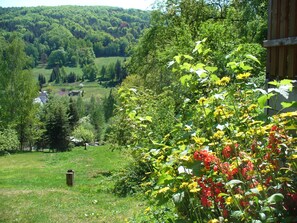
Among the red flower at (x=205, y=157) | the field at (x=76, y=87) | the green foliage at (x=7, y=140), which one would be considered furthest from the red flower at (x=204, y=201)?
the field at (x=76, y=87)

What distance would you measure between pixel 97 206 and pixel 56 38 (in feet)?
610

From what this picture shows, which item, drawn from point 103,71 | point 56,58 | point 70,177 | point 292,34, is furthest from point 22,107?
point 56,58

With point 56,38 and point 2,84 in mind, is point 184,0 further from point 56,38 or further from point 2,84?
point 56,38

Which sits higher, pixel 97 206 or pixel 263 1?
pixel 263 1

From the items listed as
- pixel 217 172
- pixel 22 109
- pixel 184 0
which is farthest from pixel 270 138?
pixel 22 109

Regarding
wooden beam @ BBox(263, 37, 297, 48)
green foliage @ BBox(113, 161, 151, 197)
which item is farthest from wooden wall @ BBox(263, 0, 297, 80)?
green foliage @ BBox(113, 161, 151, 197)

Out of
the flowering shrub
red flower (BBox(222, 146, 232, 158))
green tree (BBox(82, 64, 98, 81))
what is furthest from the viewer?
green tree (BBox(82, 64, 98, 81))

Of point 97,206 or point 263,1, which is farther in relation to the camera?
point 263,1

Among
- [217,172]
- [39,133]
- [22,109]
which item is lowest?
[39,133]

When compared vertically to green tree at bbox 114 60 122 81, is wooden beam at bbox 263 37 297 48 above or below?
above

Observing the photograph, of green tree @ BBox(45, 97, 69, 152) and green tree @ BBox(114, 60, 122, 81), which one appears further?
green tree @ BBox(114, 60, 122, 81)

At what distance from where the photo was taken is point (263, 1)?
52.0 feet

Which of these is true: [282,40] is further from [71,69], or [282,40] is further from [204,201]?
[71,69]

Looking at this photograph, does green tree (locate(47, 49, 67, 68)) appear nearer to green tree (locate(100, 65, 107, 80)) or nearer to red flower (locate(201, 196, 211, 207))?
green tree (locate(100, 65, 107, 80))
